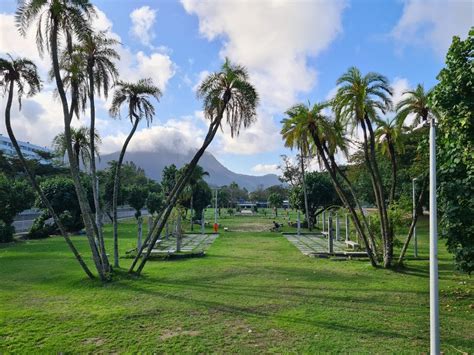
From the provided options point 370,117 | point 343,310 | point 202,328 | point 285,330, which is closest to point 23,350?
point 202,328

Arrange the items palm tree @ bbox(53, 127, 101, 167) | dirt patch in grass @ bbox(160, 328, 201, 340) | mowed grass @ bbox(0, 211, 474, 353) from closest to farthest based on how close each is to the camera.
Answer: mowed grass @ bbox(0, 211, 474, 353) < dirt patch in grass @ bbox(160, 328, 201, 340) < palm tree @ bbox(53, 127, 101, 167)

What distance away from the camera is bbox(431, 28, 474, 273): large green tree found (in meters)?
6.79

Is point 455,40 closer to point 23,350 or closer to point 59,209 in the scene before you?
point 23,350

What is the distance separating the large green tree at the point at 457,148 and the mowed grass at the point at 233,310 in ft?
4.16

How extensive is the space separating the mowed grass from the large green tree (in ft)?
4.16

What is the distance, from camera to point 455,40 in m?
7.04

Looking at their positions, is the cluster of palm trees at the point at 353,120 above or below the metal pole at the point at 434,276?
above

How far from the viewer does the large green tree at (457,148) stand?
679 centimetres

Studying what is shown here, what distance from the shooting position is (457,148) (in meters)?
7.19

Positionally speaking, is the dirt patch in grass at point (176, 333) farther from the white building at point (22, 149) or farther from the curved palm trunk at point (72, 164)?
the white building at point (22, 149)

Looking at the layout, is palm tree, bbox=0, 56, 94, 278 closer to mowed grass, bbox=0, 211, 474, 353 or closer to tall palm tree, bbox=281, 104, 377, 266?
mowed grass, bbox=0, 211, 474, 353

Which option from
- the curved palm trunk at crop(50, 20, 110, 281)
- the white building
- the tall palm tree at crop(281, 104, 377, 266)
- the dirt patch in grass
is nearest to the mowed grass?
the dirt patch in grass

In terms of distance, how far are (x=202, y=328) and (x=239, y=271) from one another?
496 cm

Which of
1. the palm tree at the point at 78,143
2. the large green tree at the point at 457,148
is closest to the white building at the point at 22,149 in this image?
the palm tree at the point at 78,143
